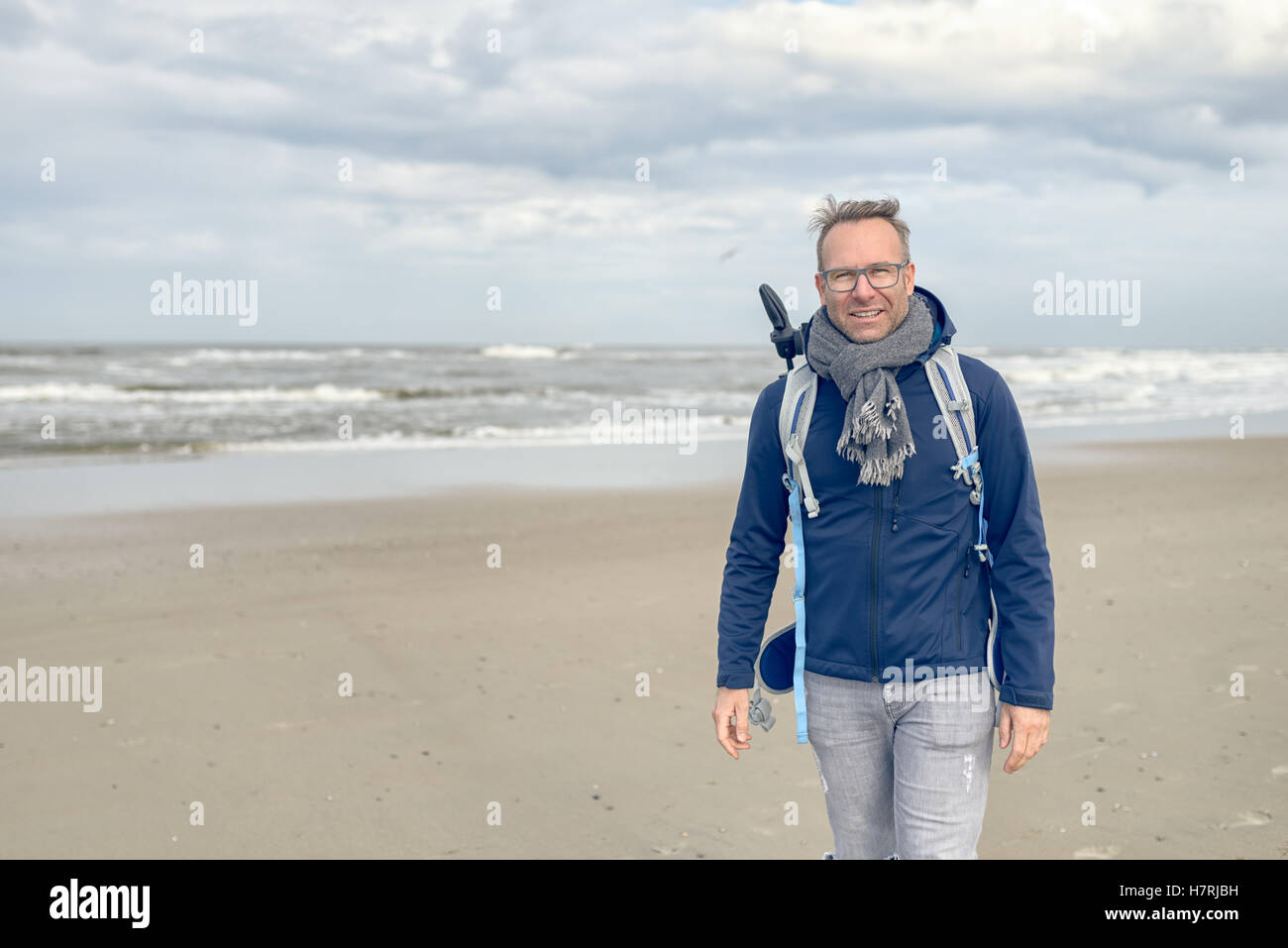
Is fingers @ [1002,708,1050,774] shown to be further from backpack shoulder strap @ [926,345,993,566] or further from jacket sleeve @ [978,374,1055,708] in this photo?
backpack shoulder strap @ [926,345,993,566]

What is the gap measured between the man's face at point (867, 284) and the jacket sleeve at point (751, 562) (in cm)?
27

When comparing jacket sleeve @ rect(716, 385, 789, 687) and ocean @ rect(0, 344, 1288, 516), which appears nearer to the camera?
jacket sleeve @ rect(716, 385, 789, 687)

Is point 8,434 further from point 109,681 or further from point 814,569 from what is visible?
point 814,569

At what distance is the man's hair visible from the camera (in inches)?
89.7

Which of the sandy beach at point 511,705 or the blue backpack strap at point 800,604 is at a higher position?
the blue backpack strap at point 800,604

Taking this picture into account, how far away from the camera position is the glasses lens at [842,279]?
227 cm

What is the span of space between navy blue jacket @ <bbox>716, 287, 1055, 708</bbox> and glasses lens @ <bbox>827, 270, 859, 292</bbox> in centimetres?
24

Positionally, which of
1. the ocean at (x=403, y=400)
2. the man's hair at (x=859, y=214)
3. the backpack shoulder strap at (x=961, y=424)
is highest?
the ocean at (x=403, y=400)

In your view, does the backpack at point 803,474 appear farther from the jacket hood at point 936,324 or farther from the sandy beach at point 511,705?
the sandy beach at point 511,705

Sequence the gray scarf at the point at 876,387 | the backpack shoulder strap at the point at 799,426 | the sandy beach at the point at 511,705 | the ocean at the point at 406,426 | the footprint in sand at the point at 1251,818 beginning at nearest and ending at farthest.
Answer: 1. the gray scarf at the point at 876,387
2. the backpack shoulder strap at the point at 799,426
3. the footprint in sand at the point at 1251,818
4. the sandy beach at the point at 511,705
5. the ocean at the point at 406,426

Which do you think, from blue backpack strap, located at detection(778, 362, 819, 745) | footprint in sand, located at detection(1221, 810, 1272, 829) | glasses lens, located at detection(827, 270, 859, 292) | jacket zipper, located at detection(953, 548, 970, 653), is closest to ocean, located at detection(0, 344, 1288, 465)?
footprint in sand, located at detection(1221, 810, 1272, 829)

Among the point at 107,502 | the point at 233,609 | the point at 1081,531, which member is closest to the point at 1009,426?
the point at 233,609

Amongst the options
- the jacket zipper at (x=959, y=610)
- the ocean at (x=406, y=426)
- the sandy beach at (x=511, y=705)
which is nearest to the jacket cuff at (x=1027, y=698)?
the jacket zipper at (x=959, y=610)

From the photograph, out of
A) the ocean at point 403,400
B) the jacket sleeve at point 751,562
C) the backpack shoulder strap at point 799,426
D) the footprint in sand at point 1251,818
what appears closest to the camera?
the backpack shoulder strap at point 799,426
